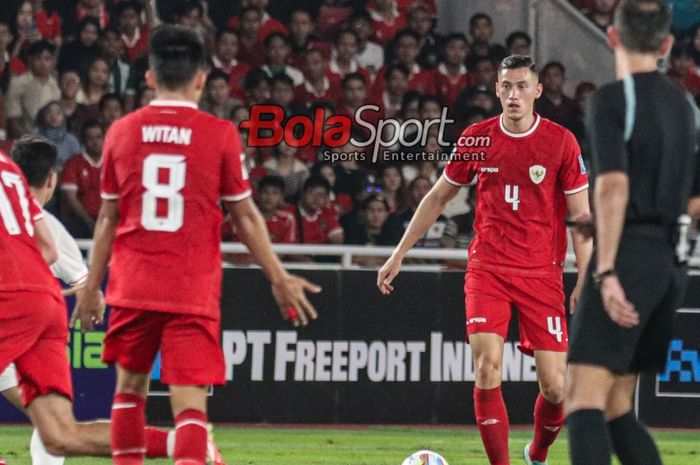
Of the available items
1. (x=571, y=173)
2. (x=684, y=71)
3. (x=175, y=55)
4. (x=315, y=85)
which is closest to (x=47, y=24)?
(x=315, y=85)

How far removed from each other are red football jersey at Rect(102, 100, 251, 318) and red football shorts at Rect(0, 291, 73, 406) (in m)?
0.79

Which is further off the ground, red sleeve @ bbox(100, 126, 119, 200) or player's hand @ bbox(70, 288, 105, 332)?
red sleeve @ bbox(100, 126, 119, 200)

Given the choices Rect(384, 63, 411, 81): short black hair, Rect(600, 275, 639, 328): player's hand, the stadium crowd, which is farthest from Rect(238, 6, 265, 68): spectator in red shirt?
Rect(600, 275, 639, 328): player's hand

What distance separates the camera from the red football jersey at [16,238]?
6.62 metres

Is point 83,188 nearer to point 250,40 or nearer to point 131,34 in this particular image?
point 131,34

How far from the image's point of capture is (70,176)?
13.0 m

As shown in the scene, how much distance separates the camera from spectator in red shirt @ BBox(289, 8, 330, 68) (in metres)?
15.3

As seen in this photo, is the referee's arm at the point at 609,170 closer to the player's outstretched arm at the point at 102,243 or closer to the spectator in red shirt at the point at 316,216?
the player's outstretched arm at the point at 102,243

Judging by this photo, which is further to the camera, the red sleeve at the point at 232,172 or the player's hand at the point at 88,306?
the player's hand at the point at 88,306

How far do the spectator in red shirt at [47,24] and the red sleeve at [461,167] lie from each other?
705 centimetres

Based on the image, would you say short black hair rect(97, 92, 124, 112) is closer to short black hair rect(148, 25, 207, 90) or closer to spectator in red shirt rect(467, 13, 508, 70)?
spectator in red shirt rect(467, 13, 508, 70)

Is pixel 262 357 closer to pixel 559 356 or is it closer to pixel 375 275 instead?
pixel 375 275

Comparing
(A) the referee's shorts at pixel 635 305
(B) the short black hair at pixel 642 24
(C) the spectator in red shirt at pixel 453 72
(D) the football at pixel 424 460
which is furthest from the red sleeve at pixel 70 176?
(B) the short black hair at pixel 642 24

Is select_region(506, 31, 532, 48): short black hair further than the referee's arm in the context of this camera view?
Yes
